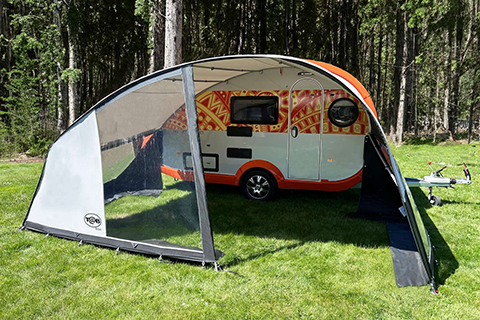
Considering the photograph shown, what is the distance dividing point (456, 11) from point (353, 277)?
1517 cm

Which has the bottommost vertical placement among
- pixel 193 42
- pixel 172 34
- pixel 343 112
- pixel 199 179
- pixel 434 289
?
pixel 434 289

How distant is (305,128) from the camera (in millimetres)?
6406

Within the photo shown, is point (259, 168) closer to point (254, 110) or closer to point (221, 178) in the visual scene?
point (221, 178)

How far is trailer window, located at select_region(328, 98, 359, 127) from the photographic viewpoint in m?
6.11

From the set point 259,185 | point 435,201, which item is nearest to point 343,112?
point 259,185

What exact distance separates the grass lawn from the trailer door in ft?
2.80

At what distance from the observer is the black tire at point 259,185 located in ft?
21.8

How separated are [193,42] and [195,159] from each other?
717 inches

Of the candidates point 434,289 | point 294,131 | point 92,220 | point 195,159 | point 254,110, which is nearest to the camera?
point 434,289

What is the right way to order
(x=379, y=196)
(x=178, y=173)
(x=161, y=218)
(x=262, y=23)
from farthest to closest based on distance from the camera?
1. (x=262, y=23)
2. (x=379, y=196)
3. (x=161, y=218)
4. (x=178, y=173)

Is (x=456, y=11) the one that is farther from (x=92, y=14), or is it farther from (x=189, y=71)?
(x=92, y=14)

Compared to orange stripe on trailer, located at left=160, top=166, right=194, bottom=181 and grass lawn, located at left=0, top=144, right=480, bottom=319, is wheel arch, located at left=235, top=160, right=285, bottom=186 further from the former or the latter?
orange stripe on trailer, located at left=160, top=166, right=194, bottom=181

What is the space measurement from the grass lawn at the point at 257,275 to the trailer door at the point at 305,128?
0.85m

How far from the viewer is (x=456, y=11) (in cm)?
1462
